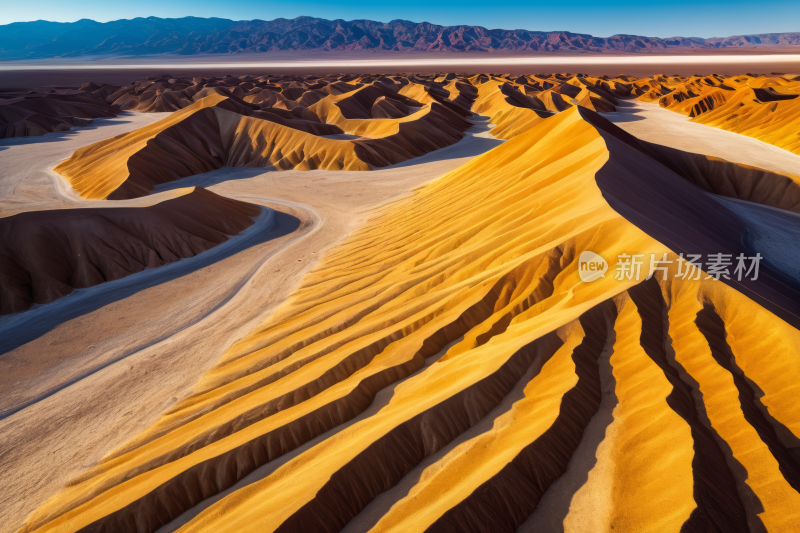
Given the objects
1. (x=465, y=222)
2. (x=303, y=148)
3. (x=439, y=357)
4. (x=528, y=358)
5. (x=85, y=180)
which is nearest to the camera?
(x=528, y=358)

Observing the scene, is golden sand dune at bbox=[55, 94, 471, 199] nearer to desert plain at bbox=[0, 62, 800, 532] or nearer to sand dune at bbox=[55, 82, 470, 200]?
sand dune at bbox=[55, 82, 470, 200]

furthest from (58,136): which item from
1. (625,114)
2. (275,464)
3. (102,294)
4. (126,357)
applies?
(625,114)

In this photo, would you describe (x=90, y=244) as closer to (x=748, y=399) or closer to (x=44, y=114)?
(x=748, y=399)

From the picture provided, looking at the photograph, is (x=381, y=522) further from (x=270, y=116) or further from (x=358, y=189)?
(x=270, y=116)

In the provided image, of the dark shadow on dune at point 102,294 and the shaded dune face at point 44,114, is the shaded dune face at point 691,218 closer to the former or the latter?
the dark shadow on dune at point 102,294

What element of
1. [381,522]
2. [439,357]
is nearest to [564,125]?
[439,357]

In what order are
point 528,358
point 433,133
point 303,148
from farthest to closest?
point 433,133 < point 303,148 < point 528,358
